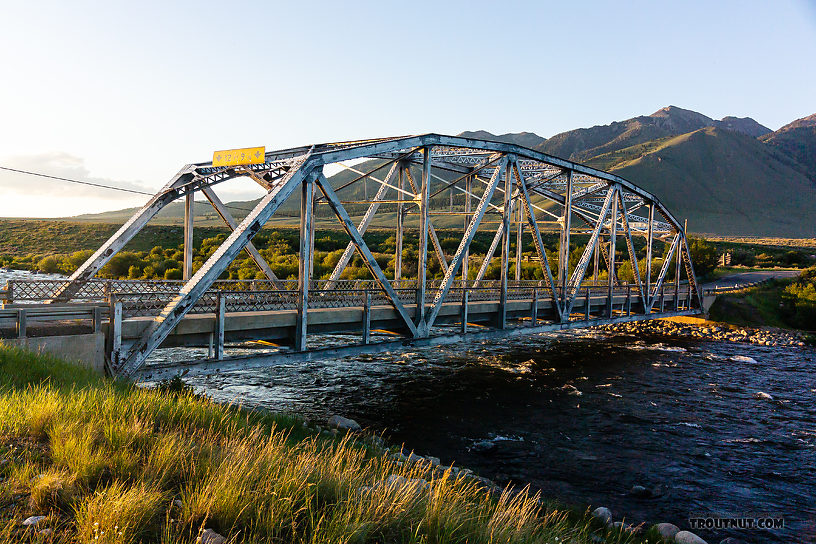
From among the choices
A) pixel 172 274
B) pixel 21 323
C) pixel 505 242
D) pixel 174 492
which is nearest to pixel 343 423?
pixel 21 323

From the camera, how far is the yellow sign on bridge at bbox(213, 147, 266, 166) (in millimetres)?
16000

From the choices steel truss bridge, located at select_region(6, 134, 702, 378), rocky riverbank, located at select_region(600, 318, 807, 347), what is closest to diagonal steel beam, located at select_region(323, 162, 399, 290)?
steel truss bridge, located at select_region(6, 134, 702, 378)

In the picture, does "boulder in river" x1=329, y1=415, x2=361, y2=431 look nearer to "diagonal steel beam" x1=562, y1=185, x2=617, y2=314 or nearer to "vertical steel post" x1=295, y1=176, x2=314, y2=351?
"vertical steel post" x1=295, y1=176, x2=314, y2=351

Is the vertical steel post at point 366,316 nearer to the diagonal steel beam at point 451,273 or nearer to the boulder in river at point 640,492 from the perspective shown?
the diagonal steel beam at point 451,273

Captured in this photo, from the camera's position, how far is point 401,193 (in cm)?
2042

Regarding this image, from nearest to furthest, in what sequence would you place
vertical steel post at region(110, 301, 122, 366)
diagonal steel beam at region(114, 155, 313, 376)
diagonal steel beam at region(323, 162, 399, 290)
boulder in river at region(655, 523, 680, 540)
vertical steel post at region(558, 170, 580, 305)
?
1. boulder in river at region(655, 523, 680, 540)
2. vertical steel post at region(110, 301, 122, 366)
3. diagonal steel beam at region(114, 155, 313, 376)
4. diagonal steel beam at region(323, 162, 399, 290)
5. vertical steel post at region(558, 170, 580, 305)

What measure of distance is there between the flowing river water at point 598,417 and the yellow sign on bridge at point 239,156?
7718 millimetres

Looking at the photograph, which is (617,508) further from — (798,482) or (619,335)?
(619,335)

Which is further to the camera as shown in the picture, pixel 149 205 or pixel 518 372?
pixel 518 372

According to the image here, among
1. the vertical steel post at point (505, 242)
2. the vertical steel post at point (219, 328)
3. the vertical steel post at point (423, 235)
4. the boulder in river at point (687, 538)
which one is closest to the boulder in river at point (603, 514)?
the boulder in river at point (687, 538)

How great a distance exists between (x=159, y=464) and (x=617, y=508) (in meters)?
9.96

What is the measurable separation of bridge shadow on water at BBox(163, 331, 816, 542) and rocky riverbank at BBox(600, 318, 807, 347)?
9.20m

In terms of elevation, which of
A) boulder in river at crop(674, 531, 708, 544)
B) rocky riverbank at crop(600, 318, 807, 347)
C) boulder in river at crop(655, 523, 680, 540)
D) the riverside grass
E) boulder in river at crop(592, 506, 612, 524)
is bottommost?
rocky riverbank at crop(600, 318, 807, 347)

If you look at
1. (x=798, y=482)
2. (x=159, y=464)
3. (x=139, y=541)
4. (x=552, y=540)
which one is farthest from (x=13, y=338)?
(x=798, y=482)
